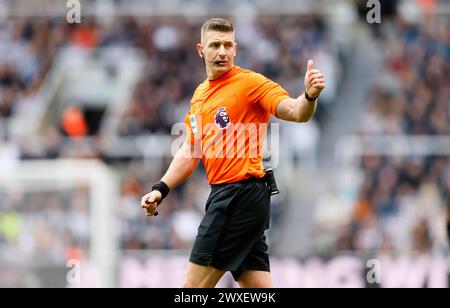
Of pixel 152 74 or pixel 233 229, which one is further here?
pixel 152 74

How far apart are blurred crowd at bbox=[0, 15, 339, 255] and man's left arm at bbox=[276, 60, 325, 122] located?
372 inches

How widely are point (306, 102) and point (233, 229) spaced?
1.10 metres

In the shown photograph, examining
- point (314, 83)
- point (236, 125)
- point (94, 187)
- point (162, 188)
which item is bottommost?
point (162, 188)

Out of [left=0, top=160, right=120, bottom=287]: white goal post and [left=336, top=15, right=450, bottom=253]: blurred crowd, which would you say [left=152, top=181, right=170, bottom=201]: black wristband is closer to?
[left=0, top=160, right=120, bottom=287]: white goal post

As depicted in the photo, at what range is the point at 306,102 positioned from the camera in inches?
292

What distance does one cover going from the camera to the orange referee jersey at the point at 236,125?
795cm

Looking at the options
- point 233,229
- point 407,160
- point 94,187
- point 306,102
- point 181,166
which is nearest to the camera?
point 306,102

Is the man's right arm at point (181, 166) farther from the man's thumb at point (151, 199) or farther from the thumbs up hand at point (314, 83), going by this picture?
the thumbs up hand at point (314, 83)

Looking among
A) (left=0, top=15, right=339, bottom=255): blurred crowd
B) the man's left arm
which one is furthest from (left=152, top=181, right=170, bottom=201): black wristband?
(left=0, top=15, right=339, bottom=255): blurred crowd

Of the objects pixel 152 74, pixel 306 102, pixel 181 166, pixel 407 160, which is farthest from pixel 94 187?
pixel 306 102

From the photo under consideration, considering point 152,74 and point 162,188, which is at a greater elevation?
point 152,74

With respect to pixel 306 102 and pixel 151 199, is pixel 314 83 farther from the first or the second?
pixel 151 199

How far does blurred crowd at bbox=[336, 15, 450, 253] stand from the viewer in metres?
17.0

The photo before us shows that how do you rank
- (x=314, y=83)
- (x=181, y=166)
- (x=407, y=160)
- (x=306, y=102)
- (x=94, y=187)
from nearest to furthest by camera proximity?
(x=314, y=83), (x=306, y=102), (x=181, y=166), (x=94, y=187), (x=407, y=160)
